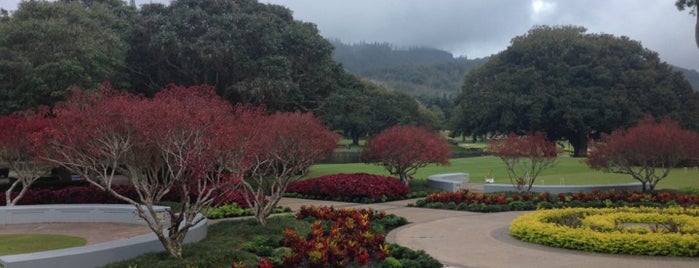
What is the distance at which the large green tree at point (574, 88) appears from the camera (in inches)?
2039

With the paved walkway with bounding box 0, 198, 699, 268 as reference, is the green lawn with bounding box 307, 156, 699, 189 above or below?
above

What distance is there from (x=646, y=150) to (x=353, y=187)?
10.8 metres

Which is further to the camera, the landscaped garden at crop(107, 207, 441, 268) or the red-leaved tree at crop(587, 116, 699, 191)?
the red-leaved tree at crop(587, 116, 699, 191)

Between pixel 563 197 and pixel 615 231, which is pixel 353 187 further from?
pixel 615 231

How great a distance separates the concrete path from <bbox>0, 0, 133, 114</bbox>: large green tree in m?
14.0

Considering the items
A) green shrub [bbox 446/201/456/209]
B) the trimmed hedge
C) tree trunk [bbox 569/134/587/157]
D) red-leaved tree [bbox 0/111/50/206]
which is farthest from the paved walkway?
tree trunk [bbox 569/134/587/157]

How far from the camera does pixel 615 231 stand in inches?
501

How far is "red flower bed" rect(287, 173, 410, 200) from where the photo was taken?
23.1 m

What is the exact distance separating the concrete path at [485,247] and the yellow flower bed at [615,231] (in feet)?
0.75

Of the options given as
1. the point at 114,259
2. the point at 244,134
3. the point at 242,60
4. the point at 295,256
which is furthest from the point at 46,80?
the point at 295,256

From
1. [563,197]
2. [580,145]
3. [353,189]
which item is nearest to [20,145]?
[353,189]

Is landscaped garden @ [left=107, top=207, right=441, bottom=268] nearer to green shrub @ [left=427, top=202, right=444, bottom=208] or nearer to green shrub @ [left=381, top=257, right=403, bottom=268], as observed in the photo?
green shrub @ [left=381, top=257, right=403, bottom=268]

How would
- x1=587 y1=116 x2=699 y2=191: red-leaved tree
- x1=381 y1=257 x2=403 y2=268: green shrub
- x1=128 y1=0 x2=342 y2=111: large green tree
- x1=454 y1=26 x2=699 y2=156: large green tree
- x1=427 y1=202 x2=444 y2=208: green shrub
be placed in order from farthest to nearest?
x1=454 y1=26 x2=699 y2=156: large green tree
x1=128 y1=0 x2=342 y2=111: large green tree
x1=587 y1=116 x2=699 y2=191: red-leaved tree
x1=427 y1=202 x2=444 y2=208: green shrub
x1=381 y1=257 x2=403 y2=268: green shrub

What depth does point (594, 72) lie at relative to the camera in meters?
54.1
